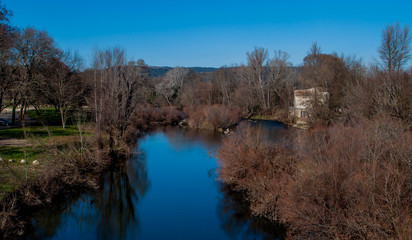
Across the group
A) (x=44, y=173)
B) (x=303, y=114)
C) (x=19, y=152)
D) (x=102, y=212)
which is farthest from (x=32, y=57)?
(x=303, y=114)

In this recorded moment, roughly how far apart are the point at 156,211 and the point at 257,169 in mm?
4334

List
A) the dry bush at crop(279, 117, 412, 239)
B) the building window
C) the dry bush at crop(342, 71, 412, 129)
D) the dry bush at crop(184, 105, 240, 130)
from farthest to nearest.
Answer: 1. the building window
2. the dry bush at crop(184, 105, 240, 130)
3. the dry bush at crop(342, 71, 412, 129)
4. the dry bush at crop(279, 117, 412, 239)

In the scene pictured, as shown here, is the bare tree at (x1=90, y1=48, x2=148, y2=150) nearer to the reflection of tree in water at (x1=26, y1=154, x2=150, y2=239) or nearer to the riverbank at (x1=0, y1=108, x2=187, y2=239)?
the riverbank at (x1=0, y1=108, x2=187, y2=239)

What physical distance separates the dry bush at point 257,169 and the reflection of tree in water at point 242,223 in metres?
0.31

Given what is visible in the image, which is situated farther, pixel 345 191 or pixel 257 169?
pixel 257 169

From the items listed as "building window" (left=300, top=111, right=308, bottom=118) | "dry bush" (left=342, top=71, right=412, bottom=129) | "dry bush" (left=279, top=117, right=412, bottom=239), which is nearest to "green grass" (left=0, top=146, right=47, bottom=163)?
"dry bush" (left=279, top=117, right=412, bottom=239)

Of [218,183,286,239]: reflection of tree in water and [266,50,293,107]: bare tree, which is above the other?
[266,50,293,107]: bare tree

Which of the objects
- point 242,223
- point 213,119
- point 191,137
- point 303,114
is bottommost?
point 242,223

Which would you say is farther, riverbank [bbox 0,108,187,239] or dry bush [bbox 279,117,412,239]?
riverbank [bbox 0,108,187,239]

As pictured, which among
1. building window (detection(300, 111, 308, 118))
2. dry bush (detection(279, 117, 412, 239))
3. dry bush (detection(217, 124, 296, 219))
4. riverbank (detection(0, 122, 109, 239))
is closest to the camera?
dry bush (detection(279, 117, 412, 239))

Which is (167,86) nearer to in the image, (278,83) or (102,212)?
(278,83)

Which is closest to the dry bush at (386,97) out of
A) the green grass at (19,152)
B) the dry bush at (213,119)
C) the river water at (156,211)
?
the river water at (156,211)

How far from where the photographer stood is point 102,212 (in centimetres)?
1156

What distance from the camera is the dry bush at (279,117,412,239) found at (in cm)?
658
